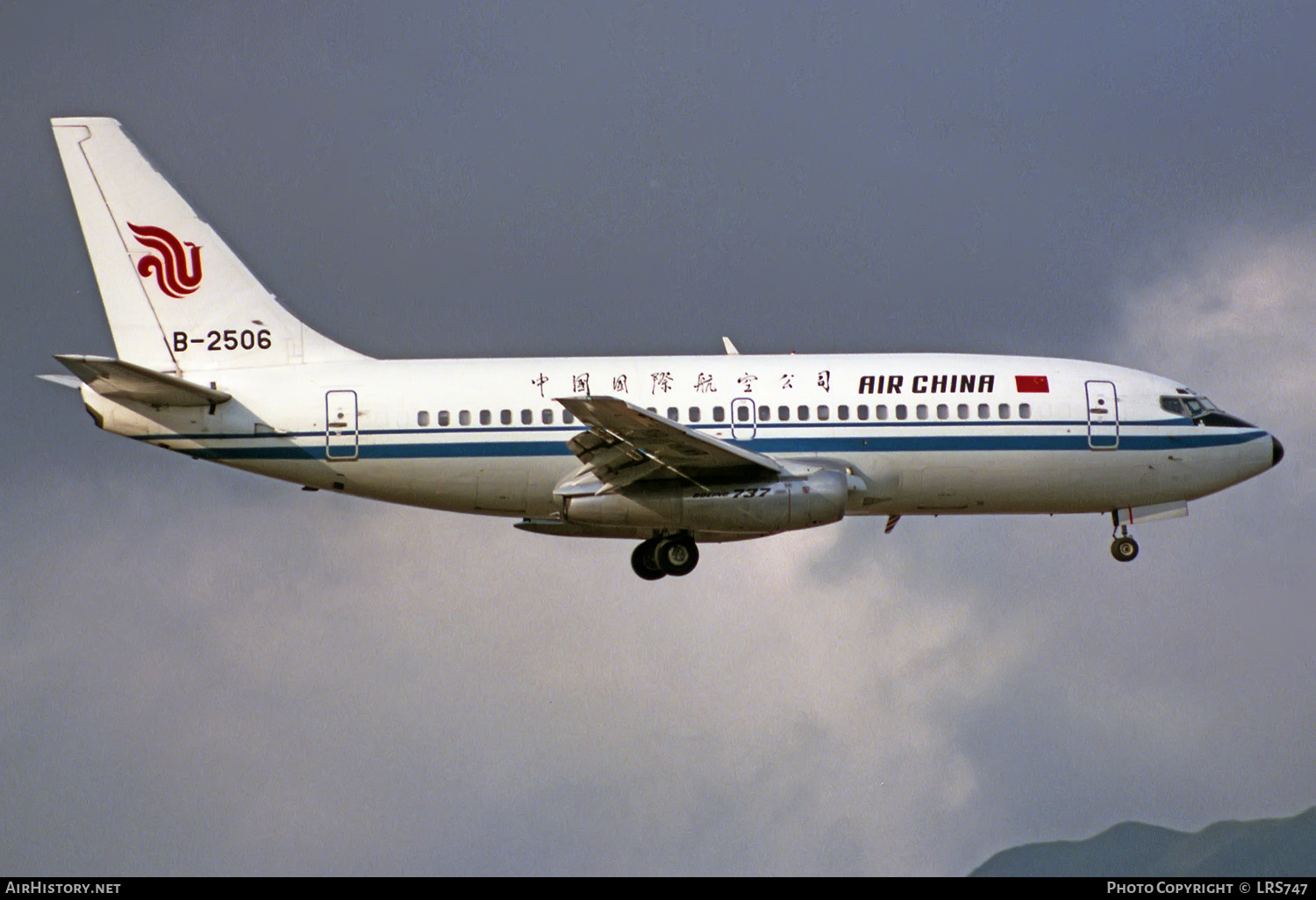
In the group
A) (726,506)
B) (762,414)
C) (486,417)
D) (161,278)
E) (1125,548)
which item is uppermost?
(161,278)

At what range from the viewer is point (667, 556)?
47594mm

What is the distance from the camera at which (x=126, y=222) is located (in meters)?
47.8

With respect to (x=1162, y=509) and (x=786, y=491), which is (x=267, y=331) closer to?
(x=786, y=491)

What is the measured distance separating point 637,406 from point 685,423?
167 centimetres

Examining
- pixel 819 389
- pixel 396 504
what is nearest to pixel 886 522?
pixel 819 389

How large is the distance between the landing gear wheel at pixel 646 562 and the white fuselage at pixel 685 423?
2893 mm

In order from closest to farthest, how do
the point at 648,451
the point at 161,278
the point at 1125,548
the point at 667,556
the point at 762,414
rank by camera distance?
the point at 648,451
the point at 762,414
the point at 667,556
the point at 161,278
the point at 1125,548

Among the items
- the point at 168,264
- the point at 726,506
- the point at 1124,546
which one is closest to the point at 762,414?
the point at 726,506

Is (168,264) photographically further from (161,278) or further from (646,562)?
(646,562)

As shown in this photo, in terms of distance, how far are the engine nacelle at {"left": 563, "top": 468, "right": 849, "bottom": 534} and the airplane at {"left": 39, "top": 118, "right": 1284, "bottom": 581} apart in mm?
47

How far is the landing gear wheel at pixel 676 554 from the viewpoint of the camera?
1874 inches

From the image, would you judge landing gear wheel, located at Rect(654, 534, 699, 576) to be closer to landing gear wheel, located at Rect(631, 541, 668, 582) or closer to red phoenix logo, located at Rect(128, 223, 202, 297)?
landing gear wheel, located at Rect(631, 541, 668, 582)

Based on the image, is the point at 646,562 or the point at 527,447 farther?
the point at 646,562

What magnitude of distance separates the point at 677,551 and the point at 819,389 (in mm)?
5706
